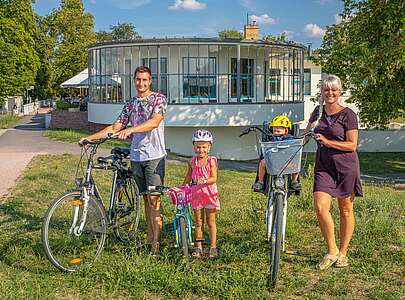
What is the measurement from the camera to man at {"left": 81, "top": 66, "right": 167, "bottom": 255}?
18.0ft

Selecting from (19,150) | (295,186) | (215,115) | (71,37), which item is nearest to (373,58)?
(215,115)

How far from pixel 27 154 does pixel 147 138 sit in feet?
40.2

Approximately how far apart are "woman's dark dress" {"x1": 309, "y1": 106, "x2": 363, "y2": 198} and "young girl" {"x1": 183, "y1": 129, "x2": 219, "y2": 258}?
1.04 m

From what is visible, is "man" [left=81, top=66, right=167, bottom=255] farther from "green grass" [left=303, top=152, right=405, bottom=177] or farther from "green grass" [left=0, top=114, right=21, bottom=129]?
"green grass" [left=0, top=114, right=21, bottom=129]

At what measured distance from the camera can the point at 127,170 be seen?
19.1 feet

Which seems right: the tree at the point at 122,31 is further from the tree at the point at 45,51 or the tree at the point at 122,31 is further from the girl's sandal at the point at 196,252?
the girl's sandal at the point at 196,252

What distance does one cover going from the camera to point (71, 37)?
5653 centimetres

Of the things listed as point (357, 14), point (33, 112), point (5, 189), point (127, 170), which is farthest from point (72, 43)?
point (127, 170)

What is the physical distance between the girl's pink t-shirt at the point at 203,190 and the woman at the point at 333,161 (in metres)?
1.03

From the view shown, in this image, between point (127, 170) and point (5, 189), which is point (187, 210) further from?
point (5, 189)

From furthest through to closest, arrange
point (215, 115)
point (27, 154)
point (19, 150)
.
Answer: point (215, 115) < point (19, 150) < point (27, 154)

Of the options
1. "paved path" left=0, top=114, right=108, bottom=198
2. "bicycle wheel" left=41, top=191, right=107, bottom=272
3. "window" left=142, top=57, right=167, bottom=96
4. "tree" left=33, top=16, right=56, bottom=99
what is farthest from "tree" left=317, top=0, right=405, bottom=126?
"tree" left=33, top=16, right=56, bottom=99

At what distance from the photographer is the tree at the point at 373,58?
17.1 metres

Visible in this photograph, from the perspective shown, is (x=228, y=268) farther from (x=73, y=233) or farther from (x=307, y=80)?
(x=307, y=80)
